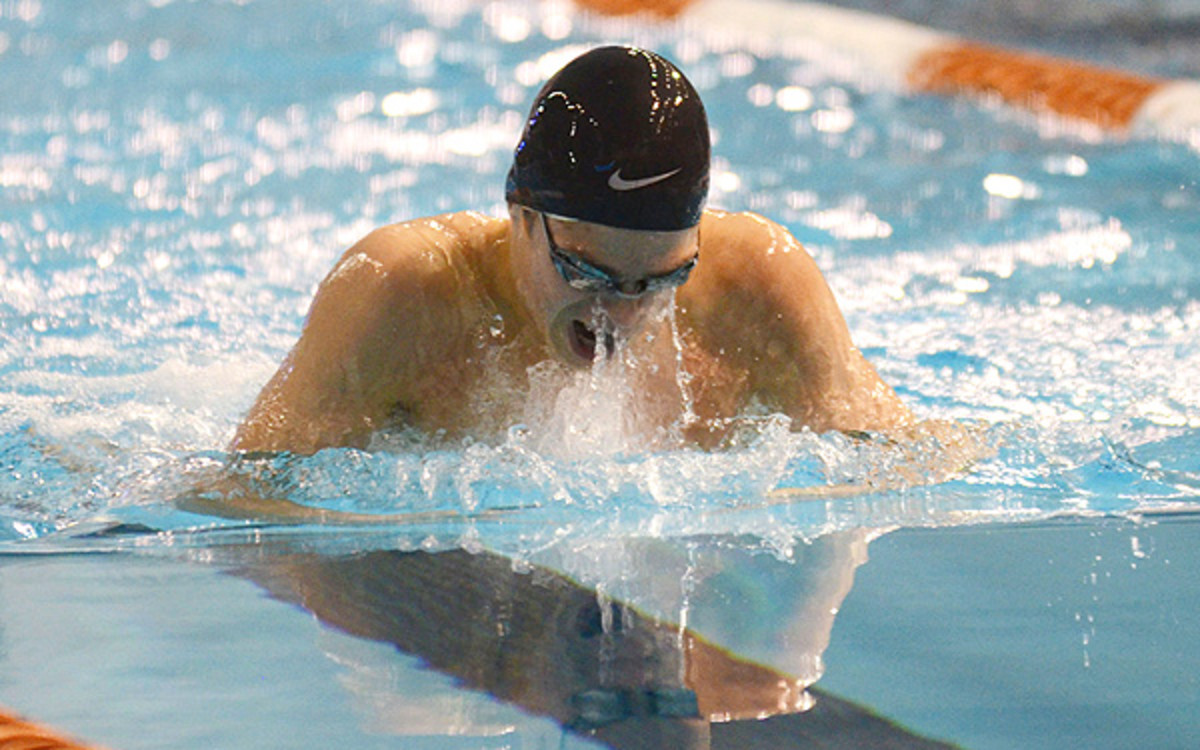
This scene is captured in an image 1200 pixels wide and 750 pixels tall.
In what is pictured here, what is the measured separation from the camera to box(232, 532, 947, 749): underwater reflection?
1563 mm

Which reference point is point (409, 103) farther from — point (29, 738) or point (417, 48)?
point (29, 738)

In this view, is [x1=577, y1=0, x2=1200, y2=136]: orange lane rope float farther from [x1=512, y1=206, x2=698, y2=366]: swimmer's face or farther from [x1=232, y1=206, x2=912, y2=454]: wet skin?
[x1=512, y1=206, x2=698, y2=366]: swimmer's face

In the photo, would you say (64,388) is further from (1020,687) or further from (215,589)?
(1020,687)

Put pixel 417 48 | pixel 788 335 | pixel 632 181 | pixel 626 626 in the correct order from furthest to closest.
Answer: pixel 417 48 < pixel 788 335 < pixel 632 181 < pixel 626 626

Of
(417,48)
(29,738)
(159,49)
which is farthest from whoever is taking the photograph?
(417,48)

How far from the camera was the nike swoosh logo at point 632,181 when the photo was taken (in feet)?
7.11

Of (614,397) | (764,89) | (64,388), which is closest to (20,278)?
(64,388)

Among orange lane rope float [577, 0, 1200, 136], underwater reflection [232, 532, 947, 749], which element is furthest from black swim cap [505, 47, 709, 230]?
orange lane rope float [577, 0, 1200, 136]

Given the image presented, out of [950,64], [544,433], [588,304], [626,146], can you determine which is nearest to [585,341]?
[588,304]

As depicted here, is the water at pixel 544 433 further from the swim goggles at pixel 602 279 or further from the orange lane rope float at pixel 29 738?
the swim goggles at pixel 602 279

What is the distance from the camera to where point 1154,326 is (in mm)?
3920

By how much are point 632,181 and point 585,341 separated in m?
0.34

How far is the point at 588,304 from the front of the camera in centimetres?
230

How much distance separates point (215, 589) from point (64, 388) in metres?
1.81
